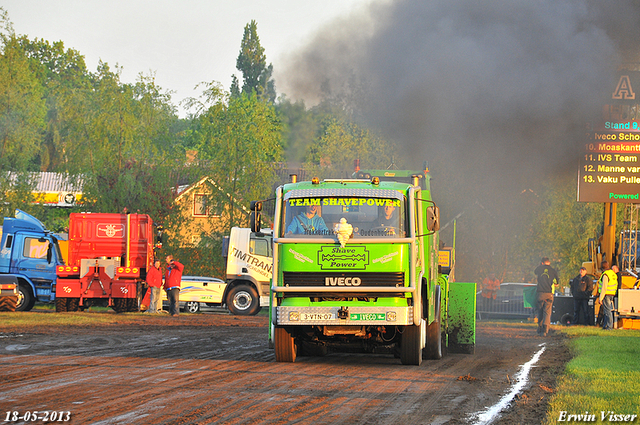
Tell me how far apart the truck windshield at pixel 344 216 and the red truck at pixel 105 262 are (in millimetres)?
15151

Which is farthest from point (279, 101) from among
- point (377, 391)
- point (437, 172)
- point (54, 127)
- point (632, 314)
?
point (54, 127)

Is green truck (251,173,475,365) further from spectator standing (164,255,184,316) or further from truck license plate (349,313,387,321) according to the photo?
spectator standing (164,255,184,316)

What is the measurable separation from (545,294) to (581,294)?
3.43 meters

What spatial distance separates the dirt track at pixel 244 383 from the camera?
8.02 meters

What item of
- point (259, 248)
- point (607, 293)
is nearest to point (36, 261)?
point (259, 248)

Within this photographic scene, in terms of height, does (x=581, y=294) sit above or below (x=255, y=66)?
below

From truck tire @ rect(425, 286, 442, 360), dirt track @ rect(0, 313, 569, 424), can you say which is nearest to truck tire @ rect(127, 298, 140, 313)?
dirt track @ rect(0, 313, 569, 424)

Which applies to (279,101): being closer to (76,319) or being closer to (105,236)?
(76,319)

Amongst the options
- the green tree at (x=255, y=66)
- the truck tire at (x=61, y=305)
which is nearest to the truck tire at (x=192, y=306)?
the truck tire at (x=61, y=305)

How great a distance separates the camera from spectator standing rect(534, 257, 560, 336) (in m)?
20.3

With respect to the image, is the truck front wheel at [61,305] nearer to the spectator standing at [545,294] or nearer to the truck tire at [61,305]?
the truck tire at [61,305]

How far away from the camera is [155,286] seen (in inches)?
Result: 1021

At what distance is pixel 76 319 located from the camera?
22047 mm

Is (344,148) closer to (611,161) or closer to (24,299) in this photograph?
(611,161)
